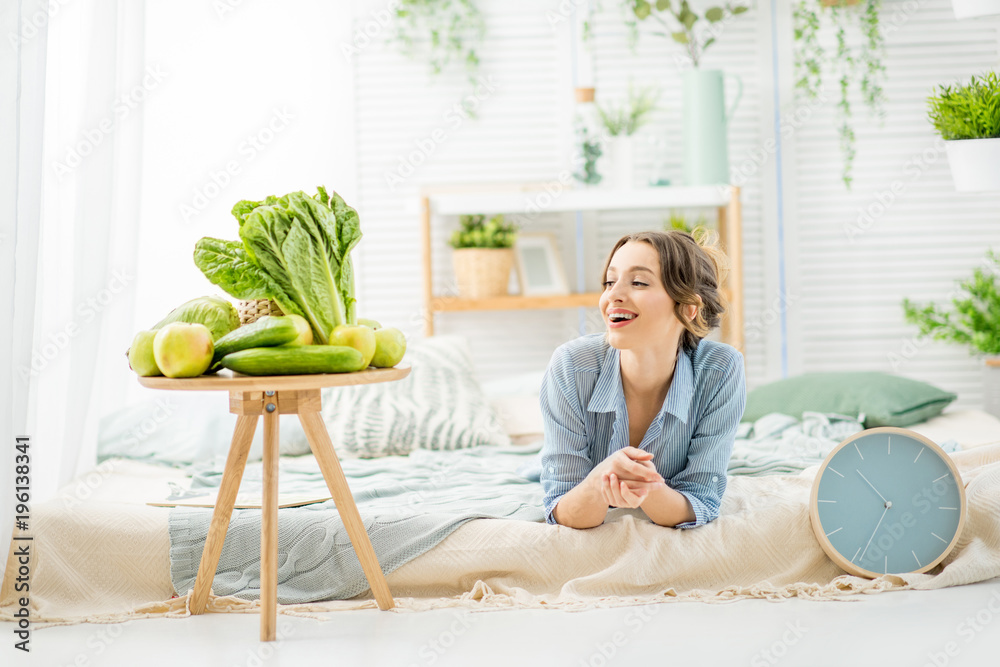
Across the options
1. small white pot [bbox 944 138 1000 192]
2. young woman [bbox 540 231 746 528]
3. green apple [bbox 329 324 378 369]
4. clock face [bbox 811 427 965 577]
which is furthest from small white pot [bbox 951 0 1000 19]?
green apple [bbox 329 324 378 369]

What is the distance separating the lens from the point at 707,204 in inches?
140

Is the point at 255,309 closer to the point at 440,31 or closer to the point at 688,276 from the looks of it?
the point at 688,276

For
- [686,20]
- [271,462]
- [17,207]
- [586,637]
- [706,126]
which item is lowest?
[586,637]

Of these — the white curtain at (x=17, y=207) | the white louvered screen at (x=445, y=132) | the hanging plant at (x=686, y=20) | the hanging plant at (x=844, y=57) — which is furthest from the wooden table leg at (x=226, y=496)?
the hanging plant at (x=844, y=57)

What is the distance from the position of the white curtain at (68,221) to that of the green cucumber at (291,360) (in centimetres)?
62

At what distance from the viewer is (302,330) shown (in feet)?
5.35

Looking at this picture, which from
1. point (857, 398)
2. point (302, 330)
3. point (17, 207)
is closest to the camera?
point (302, 330)

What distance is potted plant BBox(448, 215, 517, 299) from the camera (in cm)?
357

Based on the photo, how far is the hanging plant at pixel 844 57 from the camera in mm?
3760

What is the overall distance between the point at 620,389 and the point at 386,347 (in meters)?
0.55

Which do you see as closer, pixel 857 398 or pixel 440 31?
pixel 857 398

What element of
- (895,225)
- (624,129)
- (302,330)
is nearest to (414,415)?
(302,330)

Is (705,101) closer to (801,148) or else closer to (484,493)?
(801,148)

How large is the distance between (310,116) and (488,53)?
2.57 ft
